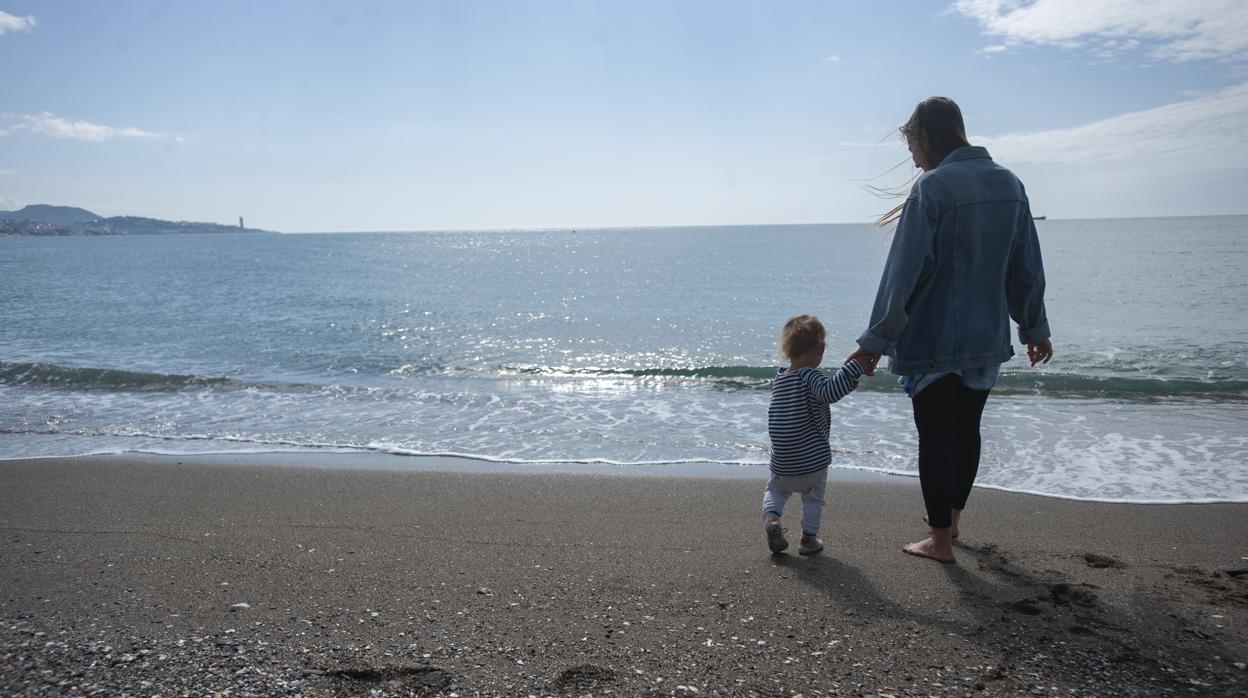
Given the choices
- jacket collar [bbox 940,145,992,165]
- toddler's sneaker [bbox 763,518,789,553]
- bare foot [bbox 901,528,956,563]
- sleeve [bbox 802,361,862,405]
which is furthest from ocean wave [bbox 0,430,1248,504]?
jacket collar [bbox 940,145,992,165]

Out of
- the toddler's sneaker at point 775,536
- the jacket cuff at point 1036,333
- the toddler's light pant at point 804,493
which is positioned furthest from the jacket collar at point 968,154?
the toddler's sneaker at point 775,536

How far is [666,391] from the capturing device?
1052cm

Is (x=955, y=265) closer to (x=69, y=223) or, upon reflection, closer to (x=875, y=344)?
(x=875, y=344)

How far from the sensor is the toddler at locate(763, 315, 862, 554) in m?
3.83

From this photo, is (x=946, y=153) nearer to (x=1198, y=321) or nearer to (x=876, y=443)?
(x=876, y=443)

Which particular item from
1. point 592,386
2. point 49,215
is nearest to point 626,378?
point 592,386

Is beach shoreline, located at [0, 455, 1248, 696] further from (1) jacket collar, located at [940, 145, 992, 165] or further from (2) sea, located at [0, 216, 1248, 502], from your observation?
(1) jacket collar, located at [940, 145, 992, 165]

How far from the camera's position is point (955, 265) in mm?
3412

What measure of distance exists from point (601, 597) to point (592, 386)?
7821 millimetres

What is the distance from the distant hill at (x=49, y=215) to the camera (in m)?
170

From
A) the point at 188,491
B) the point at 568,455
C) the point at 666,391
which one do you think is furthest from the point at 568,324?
the point at 188,491

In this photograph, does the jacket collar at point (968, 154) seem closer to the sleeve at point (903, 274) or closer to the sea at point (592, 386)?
the sleeve at point (903, 274)

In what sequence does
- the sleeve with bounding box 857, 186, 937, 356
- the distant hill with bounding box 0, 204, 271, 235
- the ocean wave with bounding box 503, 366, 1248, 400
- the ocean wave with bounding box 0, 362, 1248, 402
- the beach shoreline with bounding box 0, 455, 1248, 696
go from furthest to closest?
the distant hill with bounding box 0, 204, 271, 235
the ocean wave with bounding box 0, 362, 1248, 402
the ocean wave with bounding box 503, 366, 1248, 400
the sleeve with bounding box 857, 186, 937, 356
the beach shoreline with bounding box 0, 455, 1248, 696

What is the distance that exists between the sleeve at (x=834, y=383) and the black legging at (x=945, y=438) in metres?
0.37
